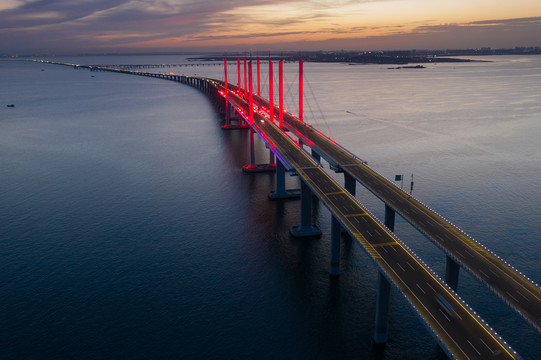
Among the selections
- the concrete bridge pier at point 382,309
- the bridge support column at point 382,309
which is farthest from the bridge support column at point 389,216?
the bridge support column at point 382,309

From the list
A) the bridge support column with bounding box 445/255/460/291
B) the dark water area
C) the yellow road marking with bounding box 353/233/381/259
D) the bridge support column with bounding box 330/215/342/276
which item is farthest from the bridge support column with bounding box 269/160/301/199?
the bridge support column with bounding box 445/255/460/291

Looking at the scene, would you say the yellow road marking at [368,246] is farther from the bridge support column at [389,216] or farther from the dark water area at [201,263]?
the bridge support column at [389,216]

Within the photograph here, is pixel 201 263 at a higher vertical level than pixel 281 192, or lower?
lower

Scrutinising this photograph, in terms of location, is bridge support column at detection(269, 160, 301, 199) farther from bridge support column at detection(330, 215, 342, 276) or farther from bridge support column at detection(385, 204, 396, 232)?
bridge support column at detection(330, 215, 342, 276)

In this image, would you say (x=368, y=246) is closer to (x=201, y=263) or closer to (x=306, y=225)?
(x=306, y=225)

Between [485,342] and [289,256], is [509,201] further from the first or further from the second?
[485,342]

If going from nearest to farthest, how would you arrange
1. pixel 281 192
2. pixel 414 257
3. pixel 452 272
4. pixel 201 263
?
pixel 414 257 < pixel 452 272 < pixel 201 263 < pixel 281 192

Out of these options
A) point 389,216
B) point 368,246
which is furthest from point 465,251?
point 389,216

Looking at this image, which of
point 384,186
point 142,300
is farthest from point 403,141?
point 142,300
